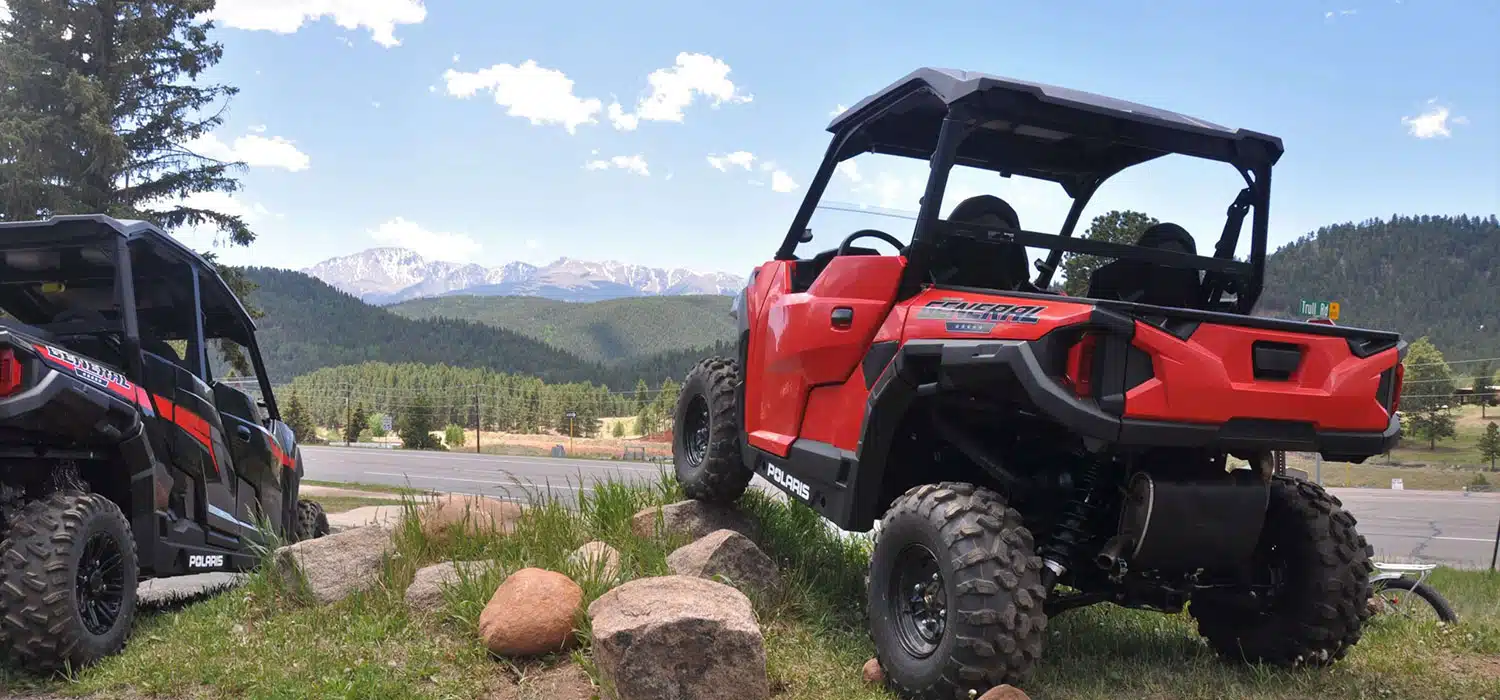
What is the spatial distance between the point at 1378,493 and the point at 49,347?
128ft

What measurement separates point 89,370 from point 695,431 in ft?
11.4

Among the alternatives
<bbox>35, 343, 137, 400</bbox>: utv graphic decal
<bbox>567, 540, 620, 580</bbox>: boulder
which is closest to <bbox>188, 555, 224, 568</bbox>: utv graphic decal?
<bbox>35, 343, 137, 400</bbox>: utv graphic decal

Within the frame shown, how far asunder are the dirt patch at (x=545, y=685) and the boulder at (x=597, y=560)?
→ 0.71 m

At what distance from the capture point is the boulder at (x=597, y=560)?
522 centimetres

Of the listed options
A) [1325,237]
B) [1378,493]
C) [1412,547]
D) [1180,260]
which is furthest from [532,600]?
[1325,237]

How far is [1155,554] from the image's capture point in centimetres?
384

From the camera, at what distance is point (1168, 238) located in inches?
191

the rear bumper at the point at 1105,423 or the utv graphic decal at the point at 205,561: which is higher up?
the rear bumper at the point at 1105,423

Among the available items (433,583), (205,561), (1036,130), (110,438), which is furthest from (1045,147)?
(205,561)

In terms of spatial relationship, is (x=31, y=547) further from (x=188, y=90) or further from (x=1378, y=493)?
(x=1378, y=493)

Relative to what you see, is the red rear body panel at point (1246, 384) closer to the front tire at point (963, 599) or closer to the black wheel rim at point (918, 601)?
the front tire at point (963, 599)

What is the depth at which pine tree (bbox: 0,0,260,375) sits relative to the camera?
20547 mm

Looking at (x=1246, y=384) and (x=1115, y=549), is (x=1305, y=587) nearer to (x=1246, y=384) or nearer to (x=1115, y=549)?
(x=1115, y=549)

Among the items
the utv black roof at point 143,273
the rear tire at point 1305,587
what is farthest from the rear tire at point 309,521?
the rear tire at point 1305,587
